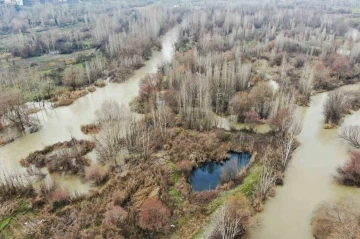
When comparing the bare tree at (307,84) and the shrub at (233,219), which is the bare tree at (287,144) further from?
the bare tree at (307,84)

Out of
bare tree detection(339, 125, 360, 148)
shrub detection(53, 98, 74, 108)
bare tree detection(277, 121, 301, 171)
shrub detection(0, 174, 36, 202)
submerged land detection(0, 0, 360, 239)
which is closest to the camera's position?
submerged land detection(0, 0, 360, 239)

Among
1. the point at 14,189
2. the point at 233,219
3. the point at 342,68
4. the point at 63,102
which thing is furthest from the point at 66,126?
the point at 342,68

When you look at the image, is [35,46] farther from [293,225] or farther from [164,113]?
[293,225]

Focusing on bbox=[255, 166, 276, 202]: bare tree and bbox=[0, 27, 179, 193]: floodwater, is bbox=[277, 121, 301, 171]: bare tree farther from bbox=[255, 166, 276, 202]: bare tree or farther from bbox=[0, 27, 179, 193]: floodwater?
bbox=[0, 27, 179, 193]: floodwater

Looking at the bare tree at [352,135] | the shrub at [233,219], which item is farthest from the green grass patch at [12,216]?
the bare tree at [352,135]

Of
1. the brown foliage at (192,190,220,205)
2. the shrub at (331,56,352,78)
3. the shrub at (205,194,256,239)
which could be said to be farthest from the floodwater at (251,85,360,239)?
the shrub at (331,56,352,78)

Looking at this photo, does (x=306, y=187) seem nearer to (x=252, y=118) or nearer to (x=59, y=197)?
(x=252, y=118)
